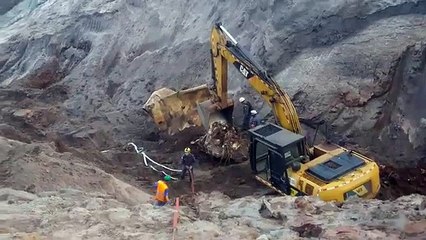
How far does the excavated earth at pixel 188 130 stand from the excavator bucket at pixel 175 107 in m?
0.27

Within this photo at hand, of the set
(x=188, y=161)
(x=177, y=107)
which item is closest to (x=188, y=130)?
(x=177, y=107)

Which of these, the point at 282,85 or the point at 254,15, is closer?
the point at 282,85

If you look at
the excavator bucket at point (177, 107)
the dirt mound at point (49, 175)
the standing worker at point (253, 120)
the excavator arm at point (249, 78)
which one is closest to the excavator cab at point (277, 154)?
the excavator arm at point (249, 78)

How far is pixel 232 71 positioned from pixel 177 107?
2.12 metres

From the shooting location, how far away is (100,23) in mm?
19750

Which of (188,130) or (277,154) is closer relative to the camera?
(277,154)

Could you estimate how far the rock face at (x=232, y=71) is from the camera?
1430 centimetres

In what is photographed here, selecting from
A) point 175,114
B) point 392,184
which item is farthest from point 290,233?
point 175,114

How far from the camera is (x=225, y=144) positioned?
46.7 feet

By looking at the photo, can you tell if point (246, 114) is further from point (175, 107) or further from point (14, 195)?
point (14, 195)

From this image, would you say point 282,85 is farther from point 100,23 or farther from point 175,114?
point 100,23

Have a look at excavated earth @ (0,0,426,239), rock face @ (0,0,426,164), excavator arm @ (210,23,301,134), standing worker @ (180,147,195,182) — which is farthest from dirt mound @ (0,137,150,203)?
excavator arm @ (210,23,301,134)

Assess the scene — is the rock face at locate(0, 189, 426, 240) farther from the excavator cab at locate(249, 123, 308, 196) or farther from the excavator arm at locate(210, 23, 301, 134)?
the excavator arm at locate(210, 23, 301, 134)

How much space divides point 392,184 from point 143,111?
21.7 ft
